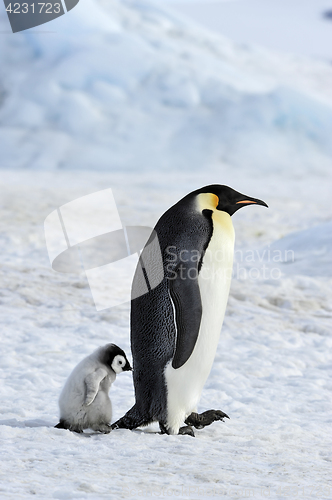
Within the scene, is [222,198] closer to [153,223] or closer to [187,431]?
[187,431]

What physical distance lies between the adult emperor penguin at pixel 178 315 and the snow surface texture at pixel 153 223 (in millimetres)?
143

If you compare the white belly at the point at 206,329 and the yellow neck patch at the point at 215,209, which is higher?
the yellow neck patch at the point at 215,209

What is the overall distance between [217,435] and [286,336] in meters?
2.14

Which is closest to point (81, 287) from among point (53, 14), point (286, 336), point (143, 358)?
point (286, 336)

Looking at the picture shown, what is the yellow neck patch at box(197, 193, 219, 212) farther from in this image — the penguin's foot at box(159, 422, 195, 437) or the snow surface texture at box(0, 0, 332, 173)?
the snow surface texture at box(0, 0, 332, 173)

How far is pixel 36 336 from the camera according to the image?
12.4ft

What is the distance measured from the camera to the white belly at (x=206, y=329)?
2307 mm

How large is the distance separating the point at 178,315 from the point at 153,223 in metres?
6.43

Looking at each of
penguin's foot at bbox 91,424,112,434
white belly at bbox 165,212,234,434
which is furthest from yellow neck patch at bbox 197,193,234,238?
penguin's foot at bbox 91,424,112,434

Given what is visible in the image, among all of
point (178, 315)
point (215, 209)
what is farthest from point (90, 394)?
point (215, 209)

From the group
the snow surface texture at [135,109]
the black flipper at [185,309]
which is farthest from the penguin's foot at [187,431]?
the snow surface texture at [135,109]

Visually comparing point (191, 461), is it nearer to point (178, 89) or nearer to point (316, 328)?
point (316, 328)

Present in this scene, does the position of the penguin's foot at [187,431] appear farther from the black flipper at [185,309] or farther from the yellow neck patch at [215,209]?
the yellow neck patch at [215,209]

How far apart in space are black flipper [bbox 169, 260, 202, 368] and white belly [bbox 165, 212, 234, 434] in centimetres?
8
